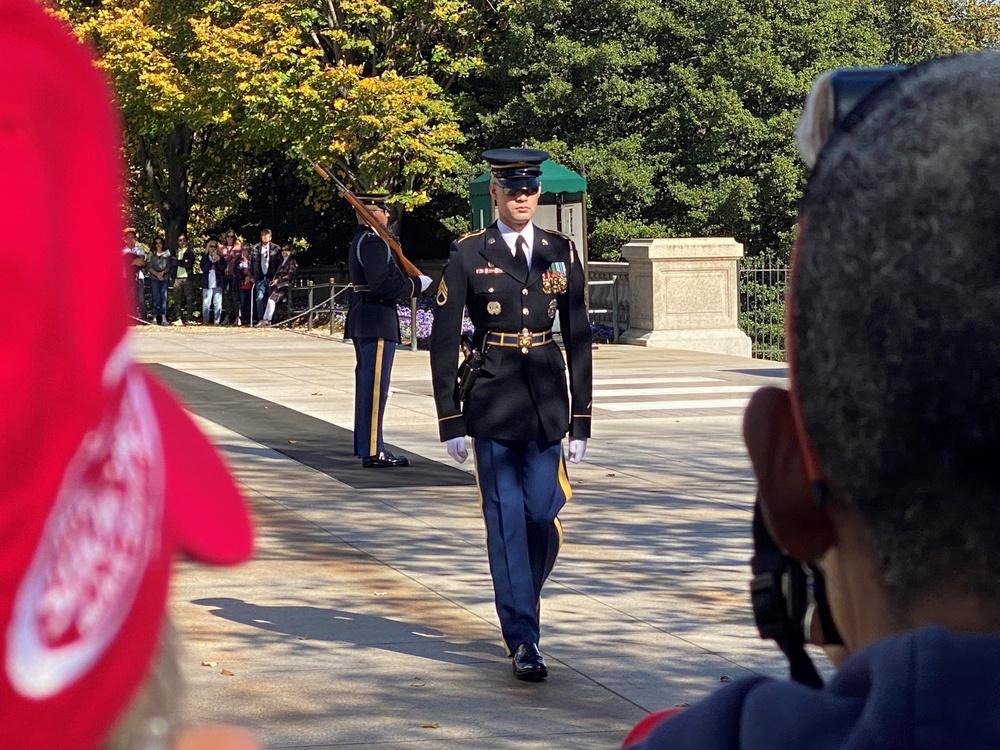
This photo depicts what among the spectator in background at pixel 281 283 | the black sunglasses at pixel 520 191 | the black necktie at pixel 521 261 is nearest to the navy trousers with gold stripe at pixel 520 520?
the black necktie at pixel 521 261

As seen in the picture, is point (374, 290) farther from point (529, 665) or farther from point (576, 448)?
point (529, 665)

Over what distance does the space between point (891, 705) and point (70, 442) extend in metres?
0.52

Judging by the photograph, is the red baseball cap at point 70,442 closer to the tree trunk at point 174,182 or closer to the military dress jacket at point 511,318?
the military dress jacket at point 511,318

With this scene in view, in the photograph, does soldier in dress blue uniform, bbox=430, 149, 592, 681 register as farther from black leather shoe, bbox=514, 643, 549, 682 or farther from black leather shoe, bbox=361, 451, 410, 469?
black leather shoe, bbox=361, 451, 410, 469

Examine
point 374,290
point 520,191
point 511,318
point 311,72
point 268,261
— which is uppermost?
point 311,72

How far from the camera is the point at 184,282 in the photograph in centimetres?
3528

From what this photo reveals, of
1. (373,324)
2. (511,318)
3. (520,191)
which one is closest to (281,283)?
(373,324)

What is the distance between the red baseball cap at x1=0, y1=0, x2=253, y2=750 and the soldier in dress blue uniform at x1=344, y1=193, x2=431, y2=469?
10533 mm

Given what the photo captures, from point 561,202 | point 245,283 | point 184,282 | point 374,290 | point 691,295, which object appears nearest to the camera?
point 374,290

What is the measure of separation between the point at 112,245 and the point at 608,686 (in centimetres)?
527

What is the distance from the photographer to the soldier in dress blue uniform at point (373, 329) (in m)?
11.5

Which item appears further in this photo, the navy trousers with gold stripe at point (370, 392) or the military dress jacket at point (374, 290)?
the military dress jacket at point (374, 290)

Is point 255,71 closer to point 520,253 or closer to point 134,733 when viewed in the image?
point 520,253

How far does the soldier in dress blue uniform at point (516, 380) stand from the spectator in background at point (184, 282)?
27.3 meters
